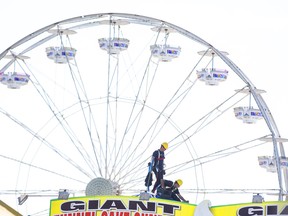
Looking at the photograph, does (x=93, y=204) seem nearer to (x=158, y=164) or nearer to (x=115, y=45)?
(x=158, y=164)

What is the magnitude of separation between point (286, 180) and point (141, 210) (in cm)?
1464

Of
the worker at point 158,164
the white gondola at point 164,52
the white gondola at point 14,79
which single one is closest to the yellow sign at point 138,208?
the worker at point 158,164

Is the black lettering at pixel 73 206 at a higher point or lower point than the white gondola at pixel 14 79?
lower

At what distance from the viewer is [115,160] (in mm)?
64062

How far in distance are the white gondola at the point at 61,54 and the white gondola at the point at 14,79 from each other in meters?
1.54

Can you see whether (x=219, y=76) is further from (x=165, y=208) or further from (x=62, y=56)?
(x=165, y=208)

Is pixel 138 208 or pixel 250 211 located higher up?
pixel 138 208

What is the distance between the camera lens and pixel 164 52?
68812 mm

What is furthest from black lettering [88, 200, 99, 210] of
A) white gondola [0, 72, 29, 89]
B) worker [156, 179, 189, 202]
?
white gondola [0, 72, 29, 89]

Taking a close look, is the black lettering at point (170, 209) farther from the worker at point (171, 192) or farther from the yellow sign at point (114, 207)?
the worker at point (171, 192)

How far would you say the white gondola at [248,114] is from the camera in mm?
68750

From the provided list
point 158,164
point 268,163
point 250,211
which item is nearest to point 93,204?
point 250,211

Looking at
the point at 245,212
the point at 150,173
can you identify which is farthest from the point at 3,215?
the point at 245,212

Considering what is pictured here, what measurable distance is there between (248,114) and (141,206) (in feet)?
56.0
